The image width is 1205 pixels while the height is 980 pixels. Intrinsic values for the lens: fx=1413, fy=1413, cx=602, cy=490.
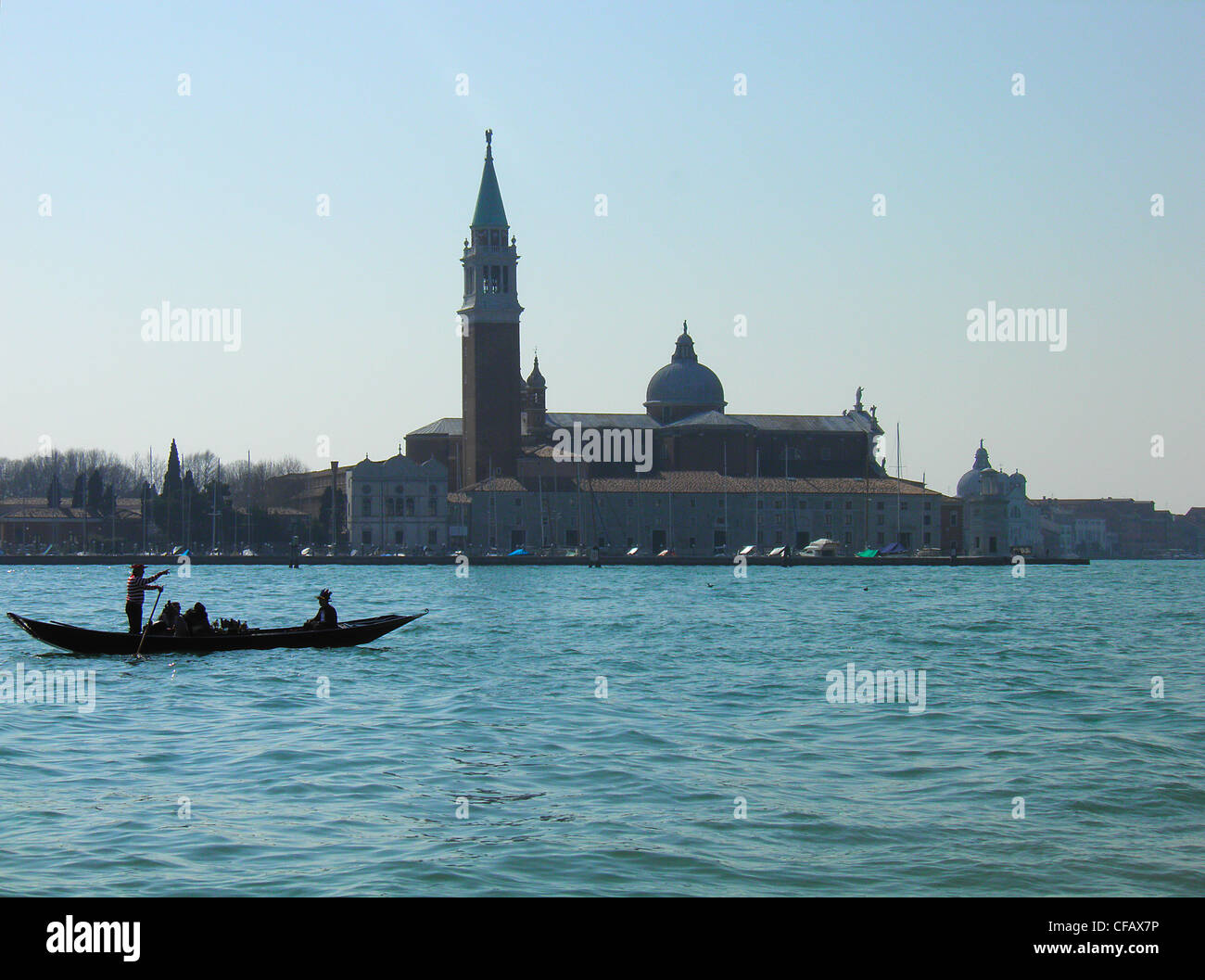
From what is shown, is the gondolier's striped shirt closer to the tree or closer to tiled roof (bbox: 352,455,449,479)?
tiled roof (bbox: 352,455,449,479)

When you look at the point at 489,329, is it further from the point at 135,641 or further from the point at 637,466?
the point at 135,641

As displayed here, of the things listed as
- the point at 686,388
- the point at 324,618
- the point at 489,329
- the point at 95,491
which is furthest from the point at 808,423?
the point at 324,618

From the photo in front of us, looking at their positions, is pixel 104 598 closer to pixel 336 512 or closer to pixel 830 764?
pixel 830 764

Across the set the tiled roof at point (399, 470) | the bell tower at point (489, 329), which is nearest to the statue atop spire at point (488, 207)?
the bell tower at point (489, 329)

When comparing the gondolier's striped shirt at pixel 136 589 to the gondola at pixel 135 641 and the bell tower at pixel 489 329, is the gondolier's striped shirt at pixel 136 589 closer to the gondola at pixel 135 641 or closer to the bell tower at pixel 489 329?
the gondola at pixel 135 641

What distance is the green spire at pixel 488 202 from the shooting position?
261 ft

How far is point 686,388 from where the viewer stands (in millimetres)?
92438

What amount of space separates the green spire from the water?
187 feet

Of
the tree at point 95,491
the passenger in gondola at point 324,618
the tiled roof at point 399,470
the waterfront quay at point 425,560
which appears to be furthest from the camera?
the tree at point 95,491

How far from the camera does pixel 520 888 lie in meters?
7.67

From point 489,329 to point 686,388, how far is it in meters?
17.7

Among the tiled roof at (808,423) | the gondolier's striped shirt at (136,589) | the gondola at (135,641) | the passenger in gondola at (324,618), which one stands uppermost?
the tiled roof at (808,423)

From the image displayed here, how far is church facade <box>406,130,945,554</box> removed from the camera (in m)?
80.1
